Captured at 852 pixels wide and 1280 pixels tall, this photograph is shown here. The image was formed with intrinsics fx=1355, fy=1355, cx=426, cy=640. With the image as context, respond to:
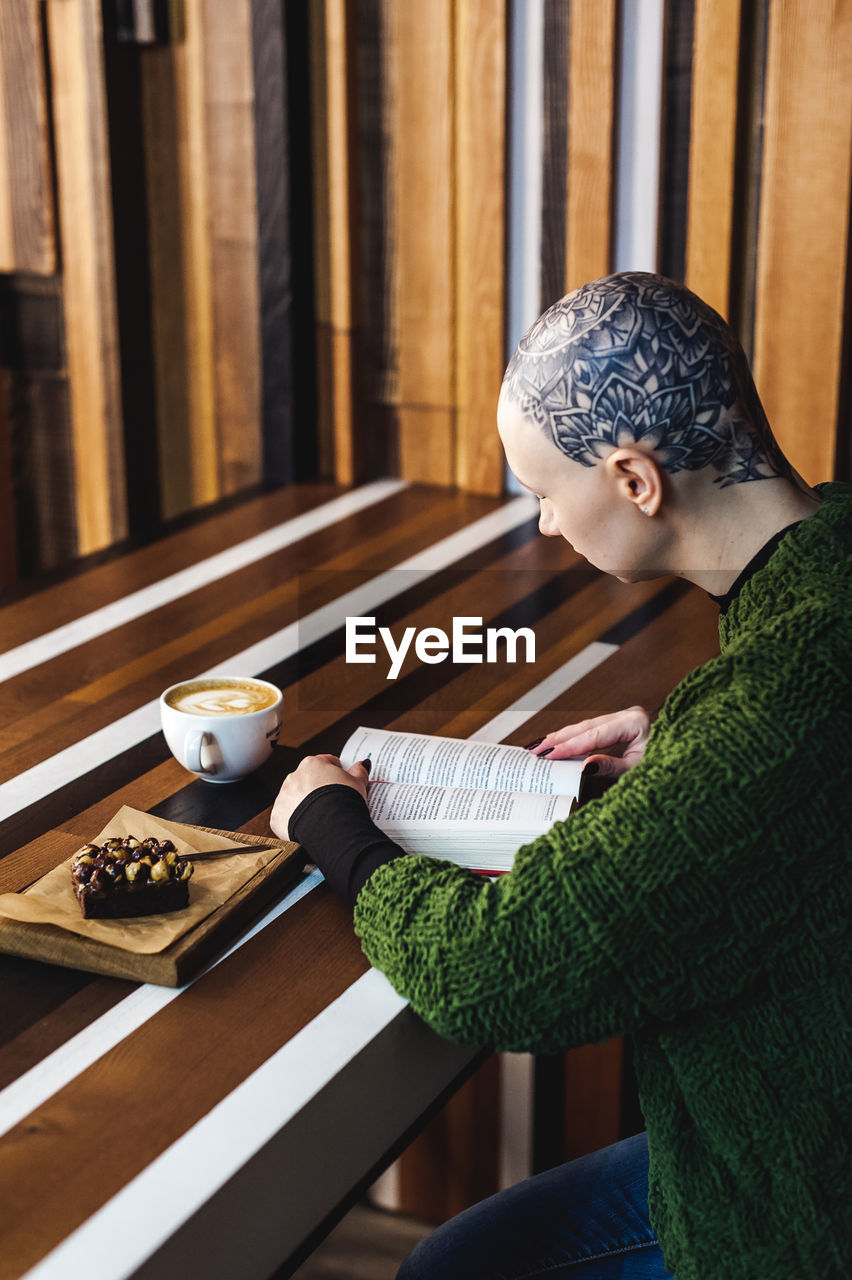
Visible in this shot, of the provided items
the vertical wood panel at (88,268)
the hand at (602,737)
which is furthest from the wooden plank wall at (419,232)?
the hand at (602,737)

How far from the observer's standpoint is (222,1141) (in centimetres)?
79

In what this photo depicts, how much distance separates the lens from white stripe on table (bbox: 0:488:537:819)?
1.25 meters

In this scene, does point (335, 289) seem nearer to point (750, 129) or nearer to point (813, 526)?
point (750, 129)

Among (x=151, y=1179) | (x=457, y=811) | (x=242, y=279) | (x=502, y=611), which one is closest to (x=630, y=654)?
(x=502, y=611)

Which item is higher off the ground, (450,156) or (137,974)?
(450,156)

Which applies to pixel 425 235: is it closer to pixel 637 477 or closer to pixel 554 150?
pixel 554 150

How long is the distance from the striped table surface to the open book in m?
0.09

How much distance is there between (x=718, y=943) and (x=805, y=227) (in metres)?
1.35

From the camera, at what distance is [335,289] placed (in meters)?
2.23

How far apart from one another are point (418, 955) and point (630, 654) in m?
0.76

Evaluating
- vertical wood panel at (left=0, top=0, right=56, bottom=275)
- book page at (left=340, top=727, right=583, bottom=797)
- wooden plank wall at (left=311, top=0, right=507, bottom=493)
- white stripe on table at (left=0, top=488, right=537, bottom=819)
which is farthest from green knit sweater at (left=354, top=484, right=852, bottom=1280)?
vertical wood panel at (left=0, top=0, right=56, bottom=275)

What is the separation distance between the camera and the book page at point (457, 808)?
3.47ft
